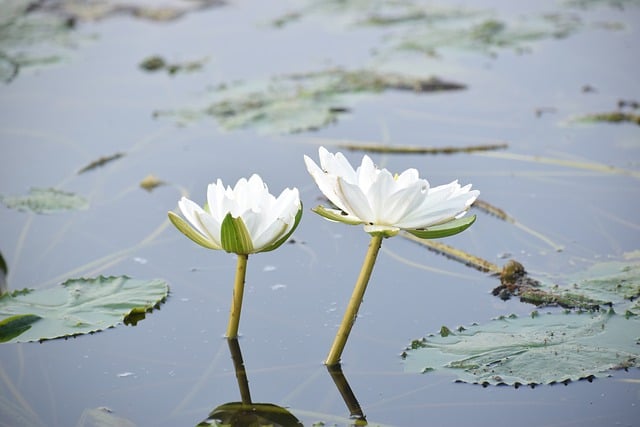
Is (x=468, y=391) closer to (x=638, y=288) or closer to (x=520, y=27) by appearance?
(x=638, y=288)

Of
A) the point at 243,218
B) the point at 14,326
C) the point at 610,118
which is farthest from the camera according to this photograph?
the point at 610,118

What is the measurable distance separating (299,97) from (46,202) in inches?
51.5

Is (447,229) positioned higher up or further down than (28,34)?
further down

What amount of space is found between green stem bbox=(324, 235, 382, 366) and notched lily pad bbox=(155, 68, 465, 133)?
5.52ft

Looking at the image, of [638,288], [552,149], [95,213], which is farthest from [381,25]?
[638,288]

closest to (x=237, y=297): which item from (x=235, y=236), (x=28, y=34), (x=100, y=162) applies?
(x=235, y=236)

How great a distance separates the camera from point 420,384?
192 centimetres

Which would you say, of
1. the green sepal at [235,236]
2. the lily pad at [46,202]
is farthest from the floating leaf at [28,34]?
the green sepal at [235,236]

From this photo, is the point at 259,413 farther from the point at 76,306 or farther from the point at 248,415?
the point at 76,306

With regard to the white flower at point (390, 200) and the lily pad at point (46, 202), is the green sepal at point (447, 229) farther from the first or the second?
the lily pad at point (46, 202)

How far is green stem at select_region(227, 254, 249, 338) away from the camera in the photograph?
6.37 ft

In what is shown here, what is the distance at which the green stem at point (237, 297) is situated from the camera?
1.94 meters

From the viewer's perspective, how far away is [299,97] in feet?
12.8

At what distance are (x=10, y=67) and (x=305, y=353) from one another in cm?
273
